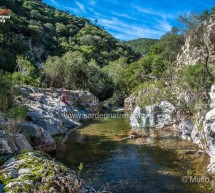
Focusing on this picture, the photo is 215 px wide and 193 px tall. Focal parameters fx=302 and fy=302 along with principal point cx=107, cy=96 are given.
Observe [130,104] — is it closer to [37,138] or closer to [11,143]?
[37,138]

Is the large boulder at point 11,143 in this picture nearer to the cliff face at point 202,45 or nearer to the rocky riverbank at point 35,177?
the rocky riverbank at point 35,177

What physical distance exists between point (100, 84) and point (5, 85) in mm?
61592

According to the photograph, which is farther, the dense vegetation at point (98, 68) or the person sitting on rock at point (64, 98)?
the person sitting on rock at point (64, 98)

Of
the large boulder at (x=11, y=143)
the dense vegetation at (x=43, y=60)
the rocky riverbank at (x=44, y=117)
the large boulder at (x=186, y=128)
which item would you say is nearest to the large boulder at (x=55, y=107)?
the rocky riverbank at (x=44, y=117)

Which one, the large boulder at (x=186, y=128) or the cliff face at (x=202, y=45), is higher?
the cliff face at (x=202, y=45)

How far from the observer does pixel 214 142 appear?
92.9 feet

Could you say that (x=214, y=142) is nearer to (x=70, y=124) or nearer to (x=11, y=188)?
(x=11, y=188)

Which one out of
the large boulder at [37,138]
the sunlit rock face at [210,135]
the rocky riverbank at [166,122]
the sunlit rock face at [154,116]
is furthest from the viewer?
the sunlit rock face at [154,116]

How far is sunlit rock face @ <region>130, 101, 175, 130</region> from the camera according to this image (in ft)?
160

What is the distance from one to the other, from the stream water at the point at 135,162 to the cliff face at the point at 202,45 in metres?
16.1

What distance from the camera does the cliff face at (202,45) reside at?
48.3 meters

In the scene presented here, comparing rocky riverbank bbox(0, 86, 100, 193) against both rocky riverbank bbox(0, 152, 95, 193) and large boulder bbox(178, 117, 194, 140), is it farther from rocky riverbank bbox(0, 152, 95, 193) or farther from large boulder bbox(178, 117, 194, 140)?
large boulder bbox(178, 117, 194, 140)

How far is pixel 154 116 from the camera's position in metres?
50.5

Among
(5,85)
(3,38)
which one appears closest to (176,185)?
(5,85)
